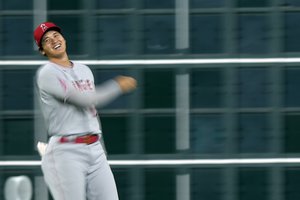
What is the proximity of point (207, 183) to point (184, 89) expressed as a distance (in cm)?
88

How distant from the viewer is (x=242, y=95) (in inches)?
379

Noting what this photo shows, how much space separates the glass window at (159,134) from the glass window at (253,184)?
680 millimetres

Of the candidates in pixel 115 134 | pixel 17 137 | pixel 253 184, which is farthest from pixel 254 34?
pixel 17 137

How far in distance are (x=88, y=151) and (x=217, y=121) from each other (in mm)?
3190

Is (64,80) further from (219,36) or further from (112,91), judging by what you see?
(219,36)

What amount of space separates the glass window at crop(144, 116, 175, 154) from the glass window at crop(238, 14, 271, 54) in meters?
0.93

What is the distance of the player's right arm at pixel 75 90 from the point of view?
253 inches

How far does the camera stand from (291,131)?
31.5ft

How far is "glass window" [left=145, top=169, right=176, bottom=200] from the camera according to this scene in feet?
31.5

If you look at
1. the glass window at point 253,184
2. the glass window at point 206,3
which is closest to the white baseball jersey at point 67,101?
the glass window at point 206,3

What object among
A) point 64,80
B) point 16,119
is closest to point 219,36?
point 16,119

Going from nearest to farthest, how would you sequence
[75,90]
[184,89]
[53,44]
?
[75,90], [53,44], [184,89]

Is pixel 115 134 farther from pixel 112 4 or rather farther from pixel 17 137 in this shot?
pixel 112 4

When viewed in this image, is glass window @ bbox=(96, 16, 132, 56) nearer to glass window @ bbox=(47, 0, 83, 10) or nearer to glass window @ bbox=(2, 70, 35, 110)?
glass window @ bbox=(47, 0, 83, 10)
